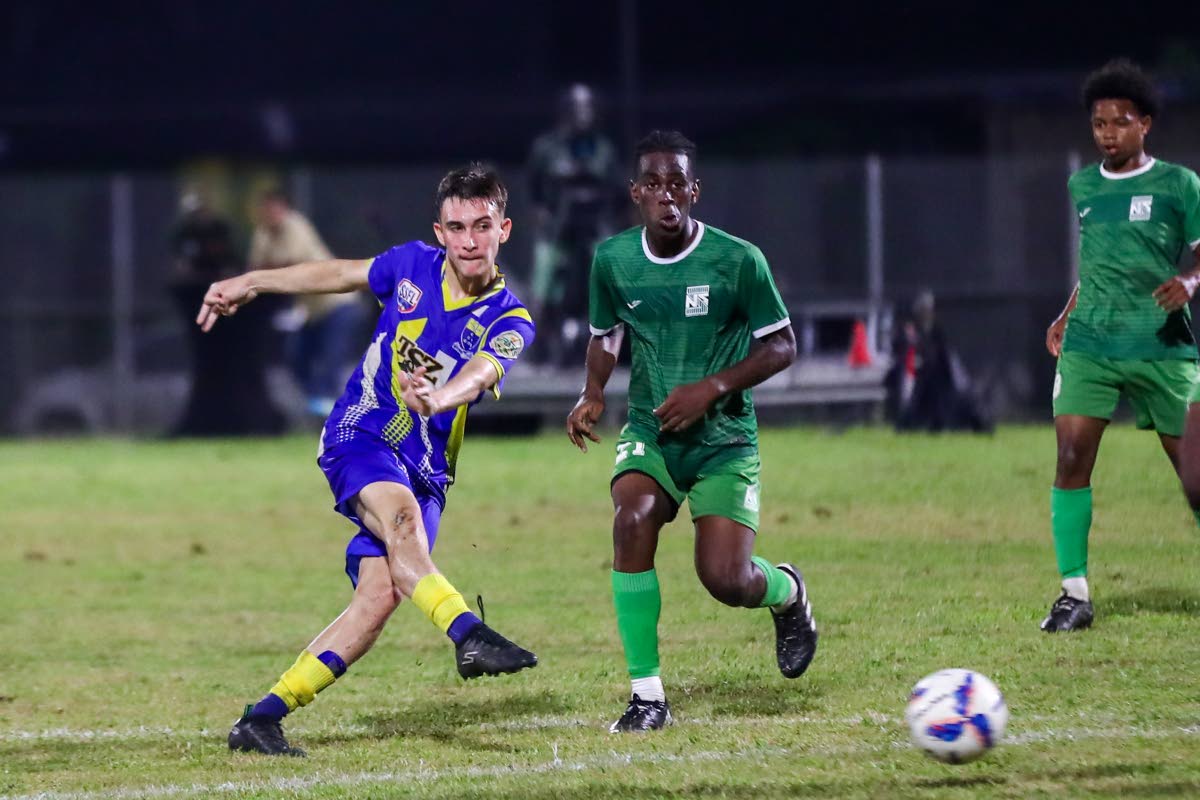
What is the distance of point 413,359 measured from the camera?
683cm

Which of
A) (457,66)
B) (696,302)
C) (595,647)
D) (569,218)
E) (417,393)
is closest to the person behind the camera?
(417,393)

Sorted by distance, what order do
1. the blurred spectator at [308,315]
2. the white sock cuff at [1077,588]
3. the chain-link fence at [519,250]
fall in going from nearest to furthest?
the white sock cuff at [1077,588] → the blurred spectator at [308,315] → the chain-link fence at [519,250]

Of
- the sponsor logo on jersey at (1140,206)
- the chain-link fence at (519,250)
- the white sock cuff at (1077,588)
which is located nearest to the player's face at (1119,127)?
the sponsor logo on jersey at (1140,206)

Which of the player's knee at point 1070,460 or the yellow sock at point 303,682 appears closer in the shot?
the yellow sock at point 303,682

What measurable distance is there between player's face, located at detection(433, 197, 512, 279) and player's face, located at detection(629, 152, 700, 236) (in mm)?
489

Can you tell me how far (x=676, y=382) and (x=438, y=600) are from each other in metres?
1.08

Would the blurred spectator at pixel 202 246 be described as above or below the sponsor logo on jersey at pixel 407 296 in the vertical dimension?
below

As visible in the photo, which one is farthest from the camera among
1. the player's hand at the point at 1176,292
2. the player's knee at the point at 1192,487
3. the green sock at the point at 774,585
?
the player's knee at the point at 1192,487

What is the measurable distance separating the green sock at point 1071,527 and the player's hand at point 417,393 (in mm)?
3098

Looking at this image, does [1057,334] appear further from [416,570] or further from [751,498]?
[416,570]

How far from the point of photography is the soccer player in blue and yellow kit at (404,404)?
258 inches

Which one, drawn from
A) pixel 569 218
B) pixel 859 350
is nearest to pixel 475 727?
pixel 859 350

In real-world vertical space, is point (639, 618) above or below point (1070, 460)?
below

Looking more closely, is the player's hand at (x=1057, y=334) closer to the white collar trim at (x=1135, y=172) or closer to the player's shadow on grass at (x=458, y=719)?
the white collar trim at (x=1135, y=172)
